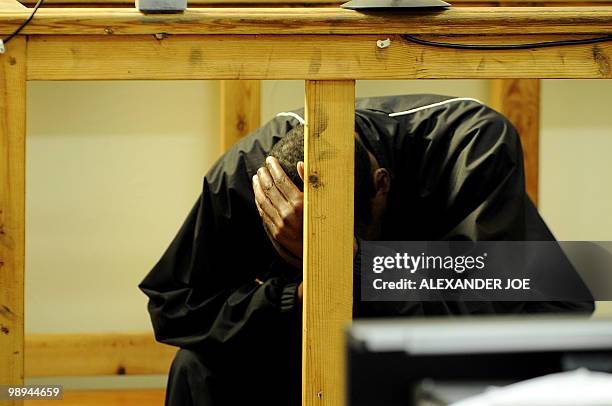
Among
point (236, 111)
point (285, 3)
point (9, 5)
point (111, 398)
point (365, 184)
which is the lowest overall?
point (111, 398)

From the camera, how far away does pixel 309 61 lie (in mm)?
1533

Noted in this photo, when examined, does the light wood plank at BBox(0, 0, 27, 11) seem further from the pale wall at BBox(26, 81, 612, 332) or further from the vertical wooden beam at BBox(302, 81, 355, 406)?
the pale wall at BBox(26, 81, 612, 332)

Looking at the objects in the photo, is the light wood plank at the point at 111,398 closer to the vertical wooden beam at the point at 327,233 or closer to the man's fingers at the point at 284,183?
the man's fingers at the point at 284,183

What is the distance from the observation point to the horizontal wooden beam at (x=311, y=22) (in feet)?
4.95

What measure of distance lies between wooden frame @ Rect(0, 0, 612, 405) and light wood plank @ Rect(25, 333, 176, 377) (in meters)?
1.24

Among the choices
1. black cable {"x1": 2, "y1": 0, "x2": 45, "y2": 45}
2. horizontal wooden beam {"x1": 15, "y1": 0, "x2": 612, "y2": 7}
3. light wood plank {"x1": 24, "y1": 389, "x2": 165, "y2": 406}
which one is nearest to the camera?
black cable {"x1": 2, "y1": 0, "x2": 45, "y2": 45}

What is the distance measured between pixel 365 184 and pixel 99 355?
112cm

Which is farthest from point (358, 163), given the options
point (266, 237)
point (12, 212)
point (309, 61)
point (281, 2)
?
point (281, 2)

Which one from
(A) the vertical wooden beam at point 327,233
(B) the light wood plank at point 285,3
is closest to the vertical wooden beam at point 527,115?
(B) the light wood plank at point 285,3

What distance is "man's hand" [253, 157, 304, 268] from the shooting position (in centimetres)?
179

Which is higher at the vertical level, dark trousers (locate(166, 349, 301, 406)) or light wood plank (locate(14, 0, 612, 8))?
light wood plank (locate(14, 0, 612, 8))

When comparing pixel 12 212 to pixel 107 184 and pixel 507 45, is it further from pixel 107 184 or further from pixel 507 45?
pixel 107 184

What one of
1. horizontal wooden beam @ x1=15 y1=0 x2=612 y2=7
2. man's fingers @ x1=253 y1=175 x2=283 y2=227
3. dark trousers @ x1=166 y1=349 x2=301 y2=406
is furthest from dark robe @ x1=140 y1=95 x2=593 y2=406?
horizontal wooden beam @ x1=15 y1=0 x2=612 y2=7

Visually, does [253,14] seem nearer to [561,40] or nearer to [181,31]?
[181,31]
